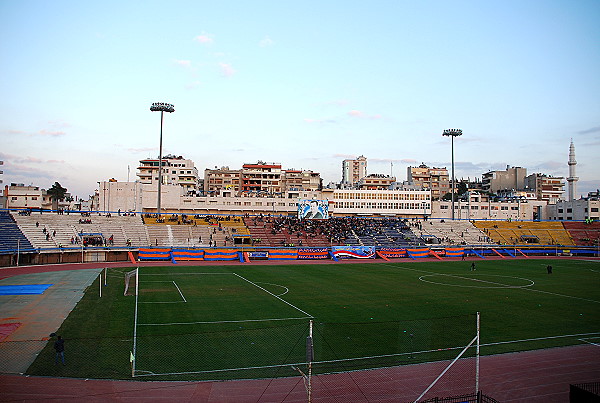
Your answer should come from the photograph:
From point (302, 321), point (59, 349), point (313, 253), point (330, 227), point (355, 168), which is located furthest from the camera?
point (355, 168)

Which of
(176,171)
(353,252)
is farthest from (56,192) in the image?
(353,252)

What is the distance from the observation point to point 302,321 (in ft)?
78.5

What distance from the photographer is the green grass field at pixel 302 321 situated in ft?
55.4

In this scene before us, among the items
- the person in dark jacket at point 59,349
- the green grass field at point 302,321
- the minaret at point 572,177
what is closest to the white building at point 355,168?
the minaret at point 572,177

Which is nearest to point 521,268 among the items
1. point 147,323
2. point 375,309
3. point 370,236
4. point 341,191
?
point 370,236

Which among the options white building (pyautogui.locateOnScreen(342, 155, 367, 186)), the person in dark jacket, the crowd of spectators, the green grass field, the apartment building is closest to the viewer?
the person in dark jacket

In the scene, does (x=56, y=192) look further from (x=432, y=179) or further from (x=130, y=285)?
(x=432, y=179)

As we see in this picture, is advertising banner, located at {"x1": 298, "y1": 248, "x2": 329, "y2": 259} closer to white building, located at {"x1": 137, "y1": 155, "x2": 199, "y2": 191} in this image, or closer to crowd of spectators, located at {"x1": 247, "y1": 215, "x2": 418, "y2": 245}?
crowd of spectators, located at {"x1": 247, "y1": 215, "x2": 418, "y2": 245}

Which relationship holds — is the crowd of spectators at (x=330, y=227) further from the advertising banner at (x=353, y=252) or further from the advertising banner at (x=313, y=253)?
the advertising banner at (x=353, y=252)

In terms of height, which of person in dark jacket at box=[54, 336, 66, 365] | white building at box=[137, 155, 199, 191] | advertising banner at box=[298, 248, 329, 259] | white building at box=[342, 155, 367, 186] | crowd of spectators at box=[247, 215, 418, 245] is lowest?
advertising banner at box=[298, 248, 329, 259]

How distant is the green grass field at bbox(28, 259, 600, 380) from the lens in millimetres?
16875

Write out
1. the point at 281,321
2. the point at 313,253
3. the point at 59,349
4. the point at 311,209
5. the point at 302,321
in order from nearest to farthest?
the point at 59,349 < the point at 281,321 < the point at 302,321 < the point at 313,253 < the point at 311,209

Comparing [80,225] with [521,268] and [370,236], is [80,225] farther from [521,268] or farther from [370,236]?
[521,268]

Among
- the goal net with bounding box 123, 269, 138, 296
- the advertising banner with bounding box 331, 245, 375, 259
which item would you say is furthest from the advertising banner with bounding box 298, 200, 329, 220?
the goal net with bounding box 123, 269, 138, 296
